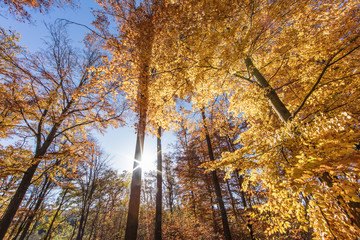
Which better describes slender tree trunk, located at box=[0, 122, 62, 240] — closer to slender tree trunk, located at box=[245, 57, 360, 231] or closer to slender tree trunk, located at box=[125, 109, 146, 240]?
slender tree trunk, located at box=[125, 109, 146, 240]

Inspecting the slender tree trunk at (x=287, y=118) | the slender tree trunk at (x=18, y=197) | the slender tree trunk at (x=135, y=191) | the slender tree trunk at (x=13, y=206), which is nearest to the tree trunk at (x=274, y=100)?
the slender tree trunk at (x=287, y=118)

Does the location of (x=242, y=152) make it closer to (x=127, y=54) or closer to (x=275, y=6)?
(x=275, y=6)

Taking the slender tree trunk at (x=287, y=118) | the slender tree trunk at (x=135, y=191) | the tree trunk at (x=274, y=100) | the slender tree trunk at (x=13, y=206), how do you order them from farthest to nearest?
the slender tree trunk at (x=13, y=206) → the slender tree trunk at (x=135, y=191) → the tree trunk at (x=274, y=100) → the slender tree trunk at (x=287, y=118)

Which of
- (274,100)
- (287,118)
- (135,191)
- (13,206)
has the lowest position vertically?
(13,206)

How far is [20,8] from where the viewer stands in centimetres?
382

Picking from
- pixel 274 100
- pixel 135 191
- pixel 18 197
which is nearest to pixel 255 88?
pixel 274 100

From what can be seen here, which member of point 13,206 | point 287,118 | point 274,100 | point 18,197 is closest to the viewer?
point 287,118

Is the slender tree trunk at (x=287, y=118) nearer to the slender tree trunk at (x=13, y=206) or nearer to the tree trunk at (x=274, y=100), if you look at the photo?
the tree trunk at (x=274, y=100)

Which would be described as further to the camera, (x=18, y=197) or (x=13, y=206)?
(x=18, y=197)

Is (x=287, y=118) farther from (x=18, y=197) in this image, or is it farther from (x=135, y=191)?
(x=18, y=197)

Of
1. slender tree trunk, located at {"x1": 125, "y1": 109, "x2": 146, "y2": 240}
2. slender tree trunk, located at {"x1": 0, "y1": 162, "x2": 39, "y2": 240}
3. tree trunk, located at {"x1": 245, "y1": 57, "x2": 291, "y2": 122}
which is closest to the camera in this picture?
tree trunk, located at {"x1": 245, "y1": 57, "x2": 291, "y2": 122}

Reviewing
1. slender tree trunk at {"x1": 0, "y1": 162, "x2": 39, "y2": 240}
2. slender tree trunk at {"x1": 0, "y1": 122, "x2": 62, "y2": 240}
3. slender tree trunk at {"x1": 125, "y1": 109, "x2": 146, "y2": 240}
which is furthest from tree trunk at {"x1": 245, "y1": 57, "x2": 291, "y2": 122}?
slender tree trunk at {"x1": 0, "y1": 162, "x2": 39, "y2": 240}

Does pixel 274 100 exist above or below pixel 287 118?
above

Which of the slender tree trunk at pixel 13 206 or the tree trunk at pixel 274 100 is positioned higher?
the tree trunk at pixel 274 100
